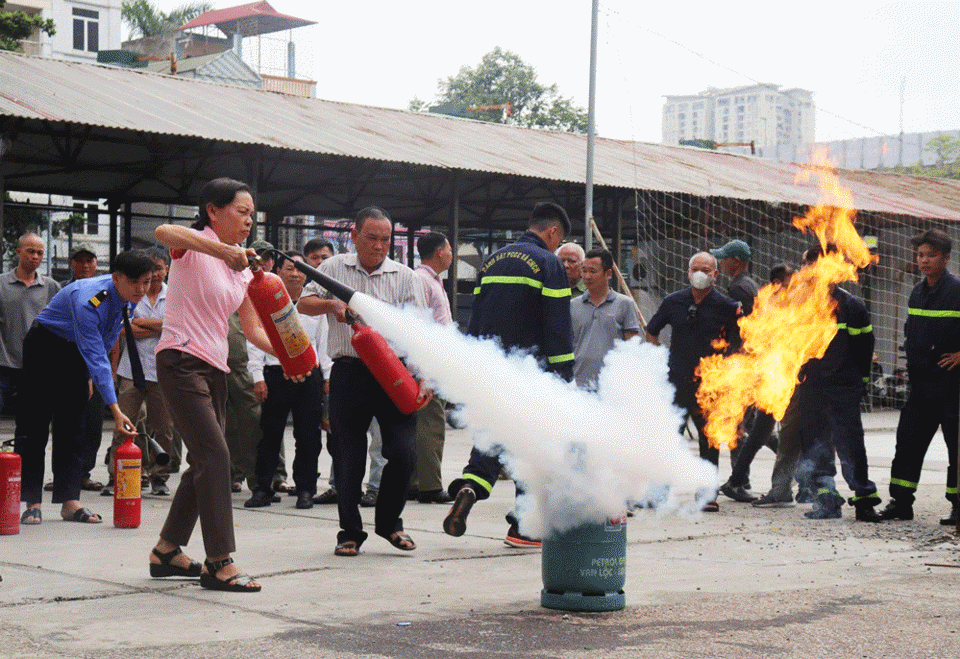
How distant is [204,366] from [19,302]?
19.3 feet

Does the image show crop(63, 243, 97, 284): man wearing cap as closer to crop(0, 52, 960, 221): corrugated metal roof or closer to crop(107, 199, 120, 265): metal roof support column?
crop(0, 52, 960, 221): corrugated metal roof

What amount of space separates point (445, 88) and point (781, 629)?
7203 cm

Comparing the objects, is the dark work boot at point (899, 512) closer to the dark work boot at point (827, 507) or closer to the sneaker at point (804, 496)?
the dark work boot at point (827, 507)

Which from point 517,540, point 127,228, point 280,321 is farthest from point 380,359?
point 127,228

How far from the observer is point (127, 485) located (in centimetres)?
799

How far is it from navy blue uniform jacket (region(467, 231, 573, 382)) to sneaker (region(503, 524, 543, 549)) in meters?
1.02

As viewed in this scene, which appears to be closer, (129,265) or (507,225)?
(129,265)

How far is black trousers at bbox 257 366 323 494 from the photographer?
9461 mm

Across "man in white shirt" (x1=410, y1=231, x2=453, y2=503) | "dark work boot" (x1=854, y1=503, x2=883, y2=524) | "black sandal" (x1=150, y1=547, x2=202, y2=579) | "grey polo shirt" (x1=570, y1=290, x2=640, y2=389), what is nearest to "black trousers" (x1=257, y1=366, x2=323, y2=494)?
"man in white shirt" (x1=410, y1=231, x2=453, y2=503)

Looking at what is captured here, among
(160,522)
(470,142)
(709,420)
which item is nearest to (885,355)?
(470,142)

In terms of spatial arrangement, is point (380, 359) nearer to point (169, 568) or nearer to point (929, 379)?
point (169, 568)

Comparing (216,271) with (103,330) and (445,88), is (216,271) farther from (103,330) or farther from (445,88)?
(445,88)

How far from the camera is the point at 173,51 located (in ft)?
190

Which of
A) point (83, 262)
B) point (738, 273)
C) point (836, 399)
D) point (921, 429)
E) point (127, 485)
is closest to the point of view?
point (127, 485)
